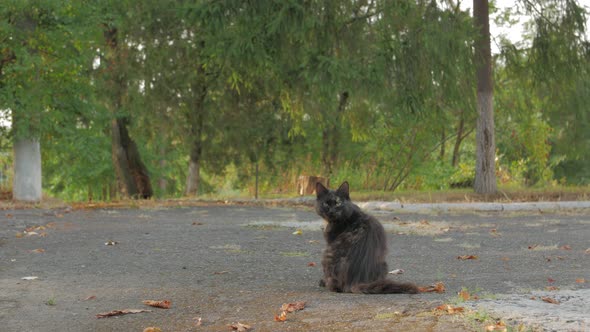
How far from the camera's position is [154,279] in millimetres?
7770

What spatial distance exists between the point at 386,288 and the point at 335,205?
88 centimetres

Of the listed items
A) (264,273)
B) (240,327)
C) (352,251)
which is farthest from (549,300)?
(264,273)

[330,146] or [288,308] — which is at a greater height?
[330,146]

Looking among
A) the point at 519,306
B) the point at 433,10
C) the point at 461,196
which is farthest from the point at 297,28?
the point at 519,306

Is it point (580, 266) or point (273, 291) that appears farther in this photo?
point (580, 266)

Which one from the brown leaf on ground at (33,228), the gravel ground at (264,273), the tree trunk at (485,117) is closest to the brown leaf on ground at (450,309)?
the gravel ground at (264,273)

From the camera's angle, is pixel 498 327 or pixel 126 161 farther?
pixel 126 161

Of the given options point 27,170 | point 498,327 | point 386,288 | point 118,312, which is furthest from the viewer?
point 27,170

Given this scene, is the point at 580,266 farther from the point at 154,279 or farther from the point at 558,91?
the point at 558,91

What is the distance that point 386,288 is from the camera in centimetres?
647

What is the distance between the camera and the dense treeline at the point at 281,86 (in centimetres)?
1873

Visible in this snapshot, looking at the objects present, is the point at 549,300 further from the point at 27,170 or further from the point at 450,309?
the point at 27,170

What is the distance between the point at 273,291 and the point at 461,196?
13.5 m

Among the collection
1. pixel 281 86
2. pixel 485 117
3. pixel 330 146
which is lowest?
pixel 330 146
